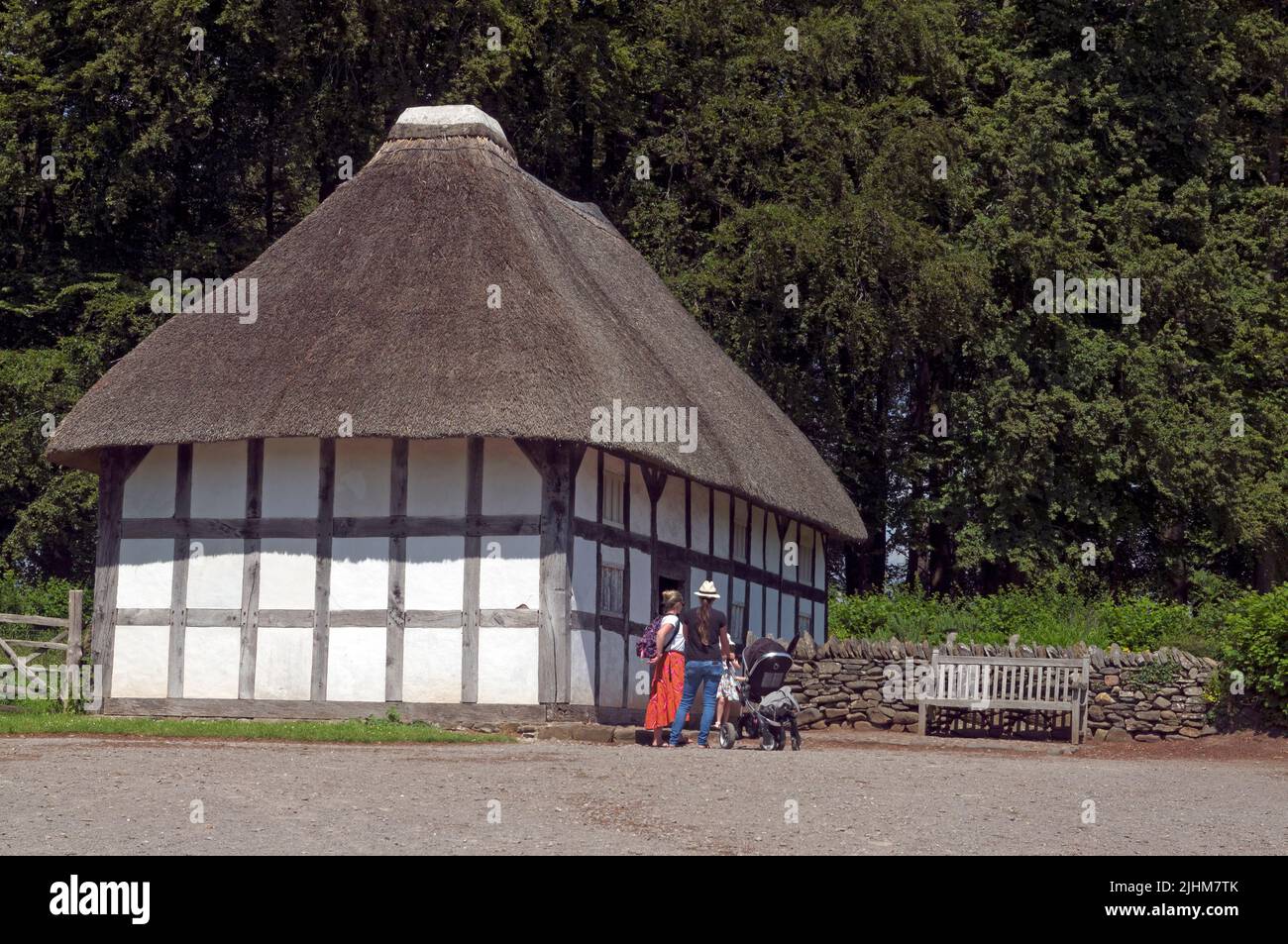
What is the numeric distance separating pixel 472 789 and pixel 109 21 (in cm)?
2349

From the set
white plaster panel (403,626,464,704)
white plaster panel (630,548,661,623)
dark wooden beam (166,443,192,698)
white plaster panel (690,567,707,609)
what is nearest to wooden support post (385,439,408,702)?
white plaster panel (403,626,464,704)

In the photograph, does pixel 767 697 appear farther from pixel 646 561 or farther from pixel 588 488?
pixel 646 561

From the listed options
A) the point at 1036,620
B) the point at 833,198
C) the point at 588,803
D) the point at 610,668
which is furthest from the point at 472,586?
the point at 833,198

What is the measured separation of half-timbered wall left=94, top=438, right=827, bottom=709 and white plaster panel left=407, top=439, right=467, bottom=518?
2 cm

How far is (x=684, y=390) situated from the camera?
2464 centimetres

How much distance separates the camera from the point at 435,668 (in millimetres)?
21203

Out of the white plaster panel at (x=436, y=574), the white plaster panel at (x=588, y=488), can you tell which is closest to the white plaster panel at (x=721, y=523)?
the white plaster panel at (x=588, y=488)

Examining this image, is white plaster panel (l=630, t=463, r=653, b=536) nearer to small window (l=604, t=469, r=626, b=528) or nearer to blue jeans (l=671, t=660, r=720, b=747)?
small window (l=604, t=469, r=626, b=528)

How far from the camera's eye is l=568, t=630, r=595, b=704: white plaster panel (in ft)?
69.8

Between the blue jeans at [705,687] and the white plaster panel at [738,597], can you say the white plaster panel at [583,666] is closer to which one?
the blue jeans at [705,687]

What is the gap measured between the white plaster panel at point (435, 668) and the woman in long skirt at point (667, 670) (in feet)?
7.86

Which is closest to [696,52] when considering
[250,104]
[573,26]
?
[573,26]

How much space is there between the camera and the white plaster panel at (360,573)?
21547 millimetres

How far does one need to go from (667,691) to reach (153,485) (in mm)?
7228
